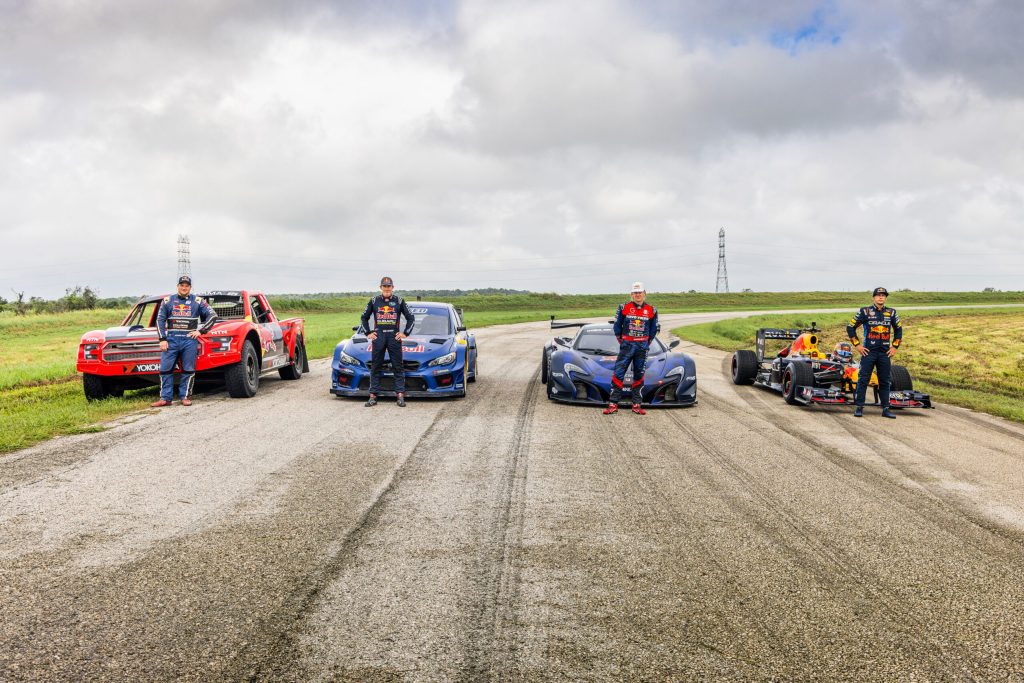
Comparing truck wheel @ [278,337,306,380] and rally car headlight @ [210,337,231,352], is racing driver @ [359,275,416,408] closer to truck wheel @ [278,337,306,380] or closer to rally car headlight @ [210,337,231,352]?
rally car headlight @ [210,337,231,352]

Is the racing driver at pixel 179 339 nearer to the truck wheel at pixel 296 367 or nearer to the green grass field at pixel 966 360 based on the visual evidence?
the truck wheel at pixel 296 367

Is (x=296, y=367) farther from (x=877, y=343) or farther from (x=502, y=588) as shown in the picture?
(x=502, y=588)

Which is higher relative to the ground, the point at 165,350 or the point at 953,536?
the point at 165,350

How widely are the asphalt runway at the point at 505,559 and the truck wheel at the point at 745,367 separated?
5.57 metres

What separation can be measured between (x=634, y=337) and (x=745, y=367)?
4.19 metres

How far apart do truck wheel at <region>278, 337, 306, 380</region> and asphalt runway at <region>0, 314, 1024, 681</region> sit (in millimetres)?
6195

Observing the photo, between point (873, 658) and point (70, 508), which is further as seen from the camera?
point (70, 508)

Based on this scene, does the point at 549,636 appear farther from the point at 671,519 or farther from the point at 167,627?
the point at 671,519

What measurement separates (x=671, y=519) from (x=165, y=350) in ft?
27.7

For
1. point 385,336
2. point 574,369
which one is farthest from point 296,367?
point 574,369

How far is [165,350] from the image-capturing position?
10.5 metres

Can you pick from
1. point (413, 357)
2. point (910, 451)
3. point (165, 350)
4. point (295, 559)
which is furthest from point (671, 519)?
point (165, 350)

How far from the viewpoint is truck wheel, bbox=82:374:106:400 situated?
34.9ft

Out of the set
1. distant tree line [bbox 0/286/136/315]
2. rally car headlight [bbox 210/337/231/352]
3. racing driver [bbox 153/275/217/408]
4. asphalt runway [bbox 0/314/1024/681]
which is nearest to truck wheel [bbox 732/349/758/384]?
asphalt runway [bbox 0/314/1024/681]
